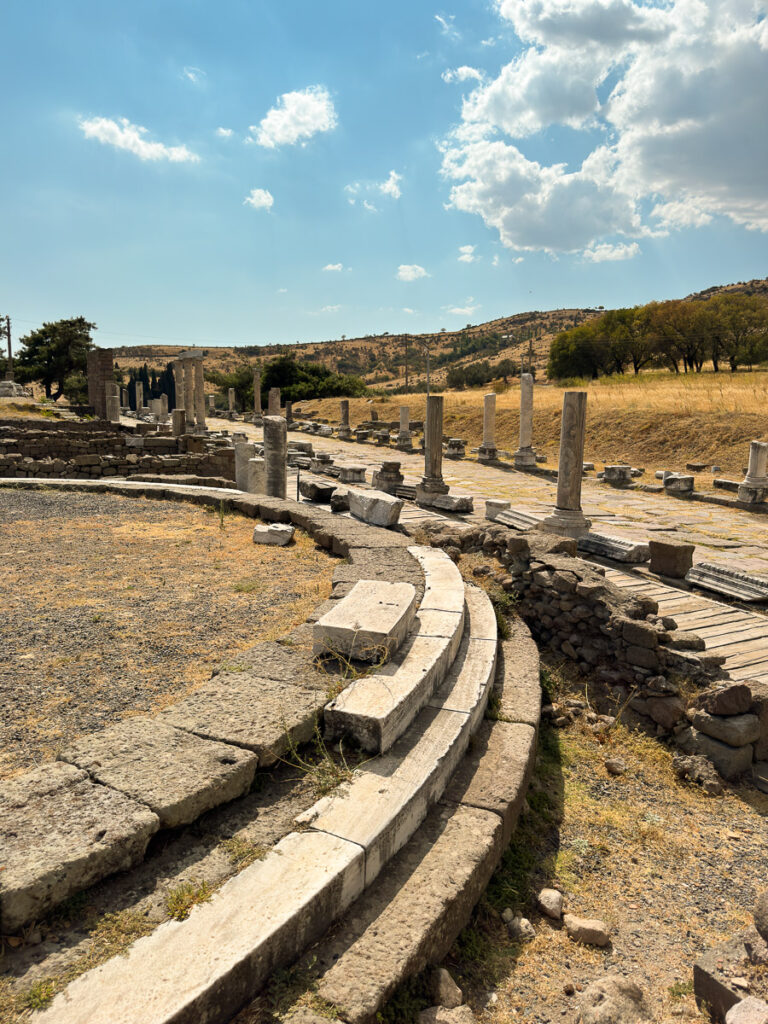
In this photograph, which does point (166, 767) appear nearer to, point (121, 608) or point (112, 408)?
point (121, 608)

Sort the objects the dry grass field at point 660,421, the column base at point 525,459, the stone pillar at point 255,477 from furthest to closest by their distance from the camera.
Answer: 1. the dry grass field at point 660,421
2. the column base at point 525,459
3. the stone pillar at point 255,477

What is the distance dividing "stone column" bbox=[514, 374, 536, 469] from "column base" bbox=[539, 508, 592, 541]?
1032cm

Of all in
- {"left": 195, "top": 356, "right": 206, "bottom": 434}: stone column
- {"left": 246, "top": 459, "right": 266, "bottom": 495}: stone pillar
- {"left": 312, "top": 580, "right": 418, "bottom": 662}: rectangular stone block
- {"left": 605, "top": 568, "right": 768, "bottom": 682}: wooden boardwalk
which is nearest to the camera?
{"left": 312, "top": 580, "right": 418, "bottom": 662}: rectangular stone block

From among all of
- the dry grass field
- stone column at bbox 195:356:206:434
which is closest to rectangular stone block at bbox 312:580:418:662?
the dry grass field

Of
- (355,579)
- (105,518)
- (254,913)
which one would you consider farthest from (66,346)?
(254,913)

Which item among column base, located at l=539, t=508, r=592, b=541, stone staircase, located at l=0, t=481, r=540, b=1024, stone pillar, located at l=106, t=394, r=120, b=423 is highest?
stone pillar, located at l=106, t=394, r=120, b=423

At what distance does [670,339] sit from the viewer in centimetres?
4262

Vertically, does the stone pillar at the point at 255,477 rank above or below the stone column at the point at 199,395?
below

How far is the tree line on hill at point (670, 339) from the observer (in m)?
40.9

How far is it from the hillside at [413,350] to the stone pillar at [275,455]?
62746 mm

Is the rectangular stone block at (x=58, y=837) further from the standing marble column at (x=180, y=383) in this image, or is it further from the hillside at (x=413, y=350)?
the hillside at (x=413, y=350)

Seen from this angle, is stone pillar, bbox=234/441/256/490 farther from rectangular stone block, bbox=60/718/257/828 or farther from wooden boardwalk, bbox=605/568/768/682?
rectangular stone block, bbox=60/718/257/828

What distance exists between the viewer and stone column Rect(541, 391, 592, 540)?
10008mm

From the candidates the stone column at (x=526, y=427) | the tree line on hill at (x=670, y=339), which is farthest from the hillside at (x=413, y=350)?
the stone column at (x=526, y=427)
